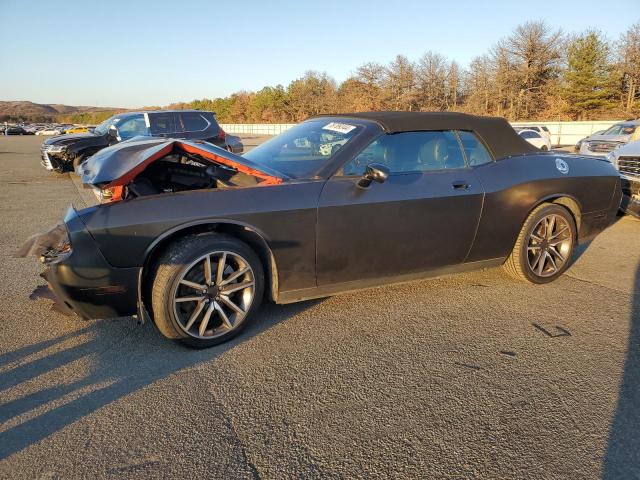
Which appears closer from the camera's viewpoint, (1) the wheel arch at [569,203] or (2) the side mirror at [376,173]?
(2) the side mirror at [376,173]

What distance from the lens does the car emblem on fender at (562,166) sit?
13.6 feet

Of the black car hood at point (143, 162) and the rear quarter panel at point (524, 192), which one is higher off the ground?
the black car hood at point (143, 162)

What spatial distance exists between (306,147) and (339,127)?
0.33 metres

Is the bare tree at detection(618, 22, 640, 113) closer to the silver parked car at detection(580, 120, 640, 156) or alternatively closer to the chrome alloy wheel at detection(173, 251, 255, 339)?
the silver parked car at detection(580, 120, 640, 156)

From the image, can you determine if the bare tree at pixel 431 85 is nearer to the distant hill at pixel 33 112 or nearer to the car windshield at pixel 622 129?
the car windshield at pixel 622 129

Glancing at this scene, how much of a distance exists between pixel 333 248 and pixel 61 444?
191 centimetres

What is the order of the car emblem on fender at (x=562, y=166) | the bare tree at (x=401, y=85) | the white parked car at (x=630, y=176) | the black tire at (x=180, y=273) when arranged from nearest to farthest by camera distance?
the black tire at (x=180, y=273)
the car emblem on fender at (x=562, y=166)
the white parked car at (x=630, y=176)
the bare tree at (x=401, y=85)

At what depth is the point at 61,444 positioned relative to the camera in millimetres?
2008

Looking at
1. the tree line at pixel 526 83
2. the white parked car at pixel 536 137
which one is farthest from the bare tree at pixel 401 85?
the white parked car at pixel 536 137

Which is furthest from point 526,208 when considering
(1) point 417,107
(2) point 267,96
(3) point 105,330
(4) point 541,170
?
(2) point 267,96

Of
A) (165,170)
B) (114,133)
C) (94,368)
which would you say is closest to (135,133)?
(114,133)

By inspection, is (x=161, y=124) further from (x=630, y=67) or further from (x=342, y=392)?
(x=630, y=67)

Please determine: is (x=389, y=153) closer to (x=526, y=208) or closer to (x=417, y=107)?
(x=526, y=208)

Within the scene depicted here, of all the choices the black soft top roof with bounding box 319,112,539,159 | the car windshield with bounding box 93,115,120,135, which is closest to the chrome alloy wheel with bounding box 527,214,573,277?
the black soft top roof with bounding box 319,112,539,159
